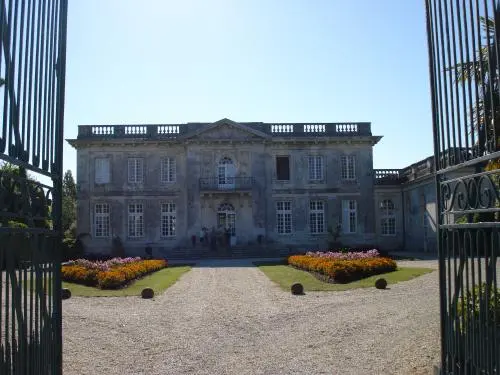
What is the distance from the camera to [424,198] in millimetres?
33500

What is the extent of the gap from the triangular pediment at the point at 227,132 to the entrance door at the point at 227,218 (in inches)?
177

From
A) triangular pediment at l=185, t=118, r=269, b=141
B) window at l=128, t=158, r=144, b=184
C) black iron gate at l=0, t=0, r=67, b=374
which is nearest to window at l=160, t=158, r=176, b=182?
window at l=128, t=158, r=144, b=184

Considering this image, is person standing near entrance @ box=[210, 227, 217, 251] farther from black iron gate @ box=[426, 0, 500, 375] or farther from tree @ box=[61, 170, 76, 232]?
black iron gate @ box=[426, 0, 500, 375]

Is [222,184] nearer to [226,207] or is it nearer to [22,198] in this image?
[226,207]

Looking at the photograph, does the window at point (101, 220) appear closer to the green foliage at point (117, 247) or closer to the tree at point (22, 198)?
the green foliage at point (117, 247)

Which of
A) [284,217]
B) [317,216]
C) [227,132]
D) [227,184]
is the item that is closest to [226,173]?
[227,184]

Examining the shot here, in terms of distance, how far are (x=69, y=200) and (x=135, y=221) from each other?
25.6 metres

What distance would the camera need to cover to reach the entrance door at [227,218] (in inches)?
1420

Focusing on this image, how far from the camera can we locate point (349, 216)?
120 ft

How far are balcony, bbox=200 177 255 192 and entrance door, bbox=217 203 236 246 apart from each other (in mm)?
1329

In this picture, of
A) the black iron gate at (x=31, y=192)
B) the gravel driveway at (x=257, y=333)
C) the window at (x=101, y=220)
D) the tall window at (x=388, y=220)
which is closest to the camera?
the black iron gate at (x=31, y=192)

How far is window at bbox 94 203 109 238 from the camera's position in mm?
35844

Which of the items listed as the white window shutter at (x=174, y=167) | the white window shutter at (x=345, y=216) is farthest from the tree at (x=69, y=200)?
the white window shutter at (x=345, y=216)

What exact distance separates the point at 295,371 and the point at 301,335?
2.24 metres
